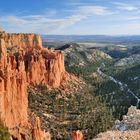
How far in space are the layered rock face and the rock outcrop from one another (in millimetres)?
27036

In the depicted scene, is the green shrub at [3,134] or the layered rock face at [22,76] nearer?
the green shrub at [3,134]

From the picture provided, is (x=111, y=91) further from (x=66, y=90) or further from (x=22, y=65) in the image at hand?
(x=22, y=65)

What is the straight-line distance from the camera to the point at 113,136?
1224 inches

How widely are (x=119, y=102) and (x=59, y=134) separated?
40.1 m

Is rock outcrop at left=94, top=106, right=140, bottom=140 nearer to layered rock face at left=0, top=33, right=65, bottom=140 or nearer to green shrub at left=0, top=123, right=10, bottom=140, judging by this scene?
layered rock face at left=0, top=33, right=65, bottom=140

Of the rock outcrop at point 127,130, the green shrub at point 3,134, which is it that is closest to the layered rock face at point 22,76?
the green shrub at point 3,134

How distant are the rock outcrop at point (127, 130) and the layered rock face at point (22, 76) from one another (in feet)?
88.7

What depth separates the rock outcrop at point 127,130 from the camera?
30562 mm

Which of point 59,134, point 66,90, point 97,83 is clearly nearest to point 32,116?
point 59,134

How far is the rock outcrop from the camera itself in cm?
3056

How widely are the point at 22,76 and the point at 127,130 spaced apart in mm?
63104

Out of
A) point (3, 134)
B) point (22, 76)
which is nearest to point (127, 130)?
point (3, 134)

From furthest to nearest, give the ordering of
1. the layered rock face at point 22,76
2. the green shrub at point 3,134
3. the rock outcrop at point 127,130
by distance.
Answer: the layered rock face at point 22,76 → the green shrub at point 3,134 → the rock outcrop at point 127,130

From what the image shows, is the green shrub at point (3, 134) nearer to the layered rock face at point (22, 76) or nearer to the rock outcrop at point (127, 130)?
the layered rock face at point (22, 76)
